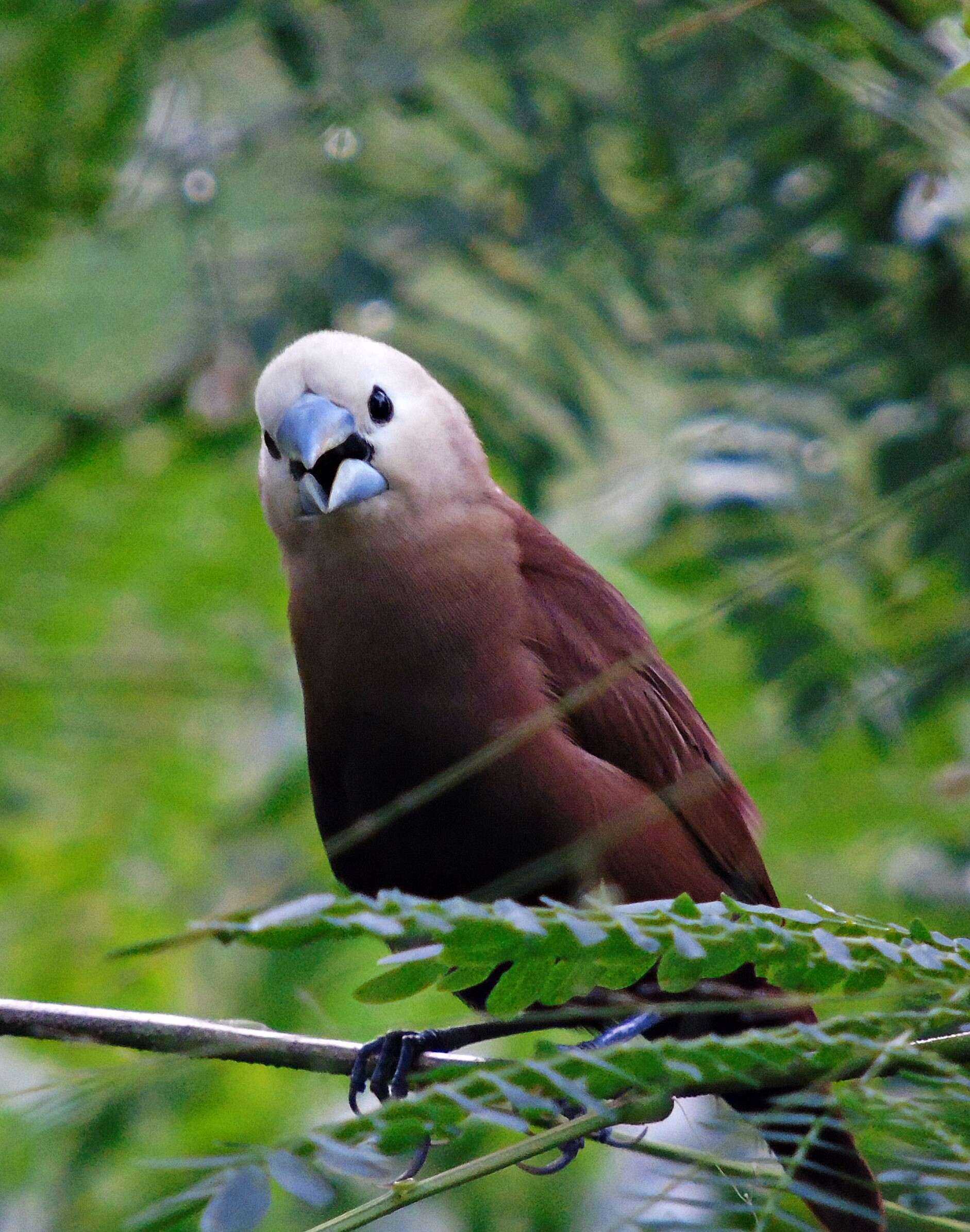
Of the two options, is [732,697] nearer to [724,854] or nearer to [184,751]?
[724,854]

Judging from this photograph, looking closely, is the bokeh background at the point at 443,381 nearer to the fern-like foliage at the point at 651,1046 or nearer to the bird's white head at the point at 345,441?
the bird's white head at the point at 345,441

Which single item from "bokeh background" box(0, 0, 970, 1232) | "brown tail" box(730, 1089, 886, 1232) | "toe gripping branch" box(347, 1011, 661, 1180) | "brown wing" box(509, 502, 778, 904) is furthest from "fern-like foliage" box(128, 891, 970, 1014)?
"bokeh background" box(0, 0, 970, 1232)

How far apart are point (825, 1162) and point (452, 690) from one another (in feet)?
A: 3.23

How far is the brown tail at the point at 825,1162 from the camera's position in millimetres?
1237

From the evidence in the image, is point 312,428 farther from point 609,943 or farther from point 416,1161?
point 609,943

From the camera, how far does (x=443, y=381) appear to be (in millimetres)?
3643

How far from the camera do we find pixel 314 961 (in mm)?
3396

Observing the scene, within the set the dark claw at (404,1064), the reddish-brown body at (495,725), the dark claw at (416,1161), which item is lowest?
the dark claw at (416,1161)

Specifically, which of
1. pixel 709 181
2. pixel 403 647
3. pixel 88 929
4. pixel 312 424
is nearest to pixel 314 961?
pixel 88 929

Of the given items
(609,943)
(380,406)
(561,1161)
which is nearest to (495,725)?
(380,406)

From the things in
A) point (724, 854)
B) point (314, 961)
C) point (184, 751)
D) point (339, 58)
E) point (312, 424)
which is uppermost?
point (339, 58)

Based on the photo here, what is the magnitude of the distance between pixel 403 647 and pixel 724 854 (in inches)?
28.7

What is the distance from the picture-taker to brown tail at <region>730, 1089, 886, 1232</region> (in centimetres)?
124

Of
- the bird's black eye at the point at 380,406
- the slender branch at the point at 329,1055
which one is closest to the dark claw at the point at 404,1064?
the slender branch at the point at 329,1055
